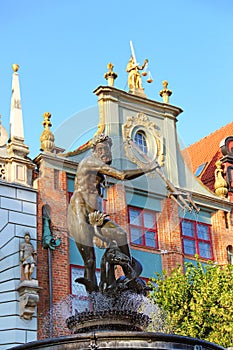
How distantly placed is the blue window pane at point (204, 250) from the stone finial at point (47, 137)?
6369mm

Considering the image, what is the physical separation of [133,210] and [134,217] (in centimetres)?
33

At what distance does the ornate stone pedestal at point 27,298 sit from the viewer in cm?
1919

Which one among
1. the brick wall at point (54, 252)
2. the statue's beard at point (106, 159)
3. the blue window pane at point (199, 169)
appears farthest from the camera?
the blue window pane at point (199, 169)

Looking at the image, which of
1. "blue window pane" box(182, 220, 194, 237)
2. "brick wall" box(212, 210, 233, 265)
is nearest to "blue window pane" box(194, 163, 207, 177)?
"brick wall" box(212, 210, 233, 265)

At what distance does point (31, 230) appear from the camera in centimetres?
2055

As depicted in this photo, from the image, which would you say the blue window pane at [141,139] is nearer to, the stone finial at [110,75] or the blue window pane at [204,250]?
the stone finial at [110,75]

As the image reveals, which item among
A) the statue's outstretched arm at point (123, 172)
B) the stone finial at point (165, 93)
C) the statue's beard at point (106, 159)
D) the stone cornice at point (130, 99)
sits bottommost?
the statue's outstretched arm at point (123, 172)

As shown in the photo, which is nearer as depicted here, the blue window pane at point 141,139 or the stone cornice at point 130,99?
the stone cornice at point 130,99

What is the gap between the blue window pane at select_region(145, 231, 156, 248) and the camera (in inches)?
930

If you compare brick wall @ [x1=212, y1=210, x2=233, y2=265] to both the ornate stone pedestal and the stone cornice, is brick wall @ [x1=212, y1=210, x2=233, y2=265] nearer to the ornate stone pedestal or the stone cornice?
the stone cornice

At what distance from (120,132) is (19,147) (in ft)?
13.6

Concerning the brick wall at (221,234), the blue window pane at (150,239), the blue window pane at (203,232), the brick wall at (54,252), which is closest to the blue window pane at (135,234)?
the blue window pane at (150,239)

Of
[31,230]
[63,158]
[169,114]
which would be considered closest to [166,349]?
[31,230]

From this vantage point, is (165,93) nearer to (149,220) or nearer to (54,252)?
(149,220)
